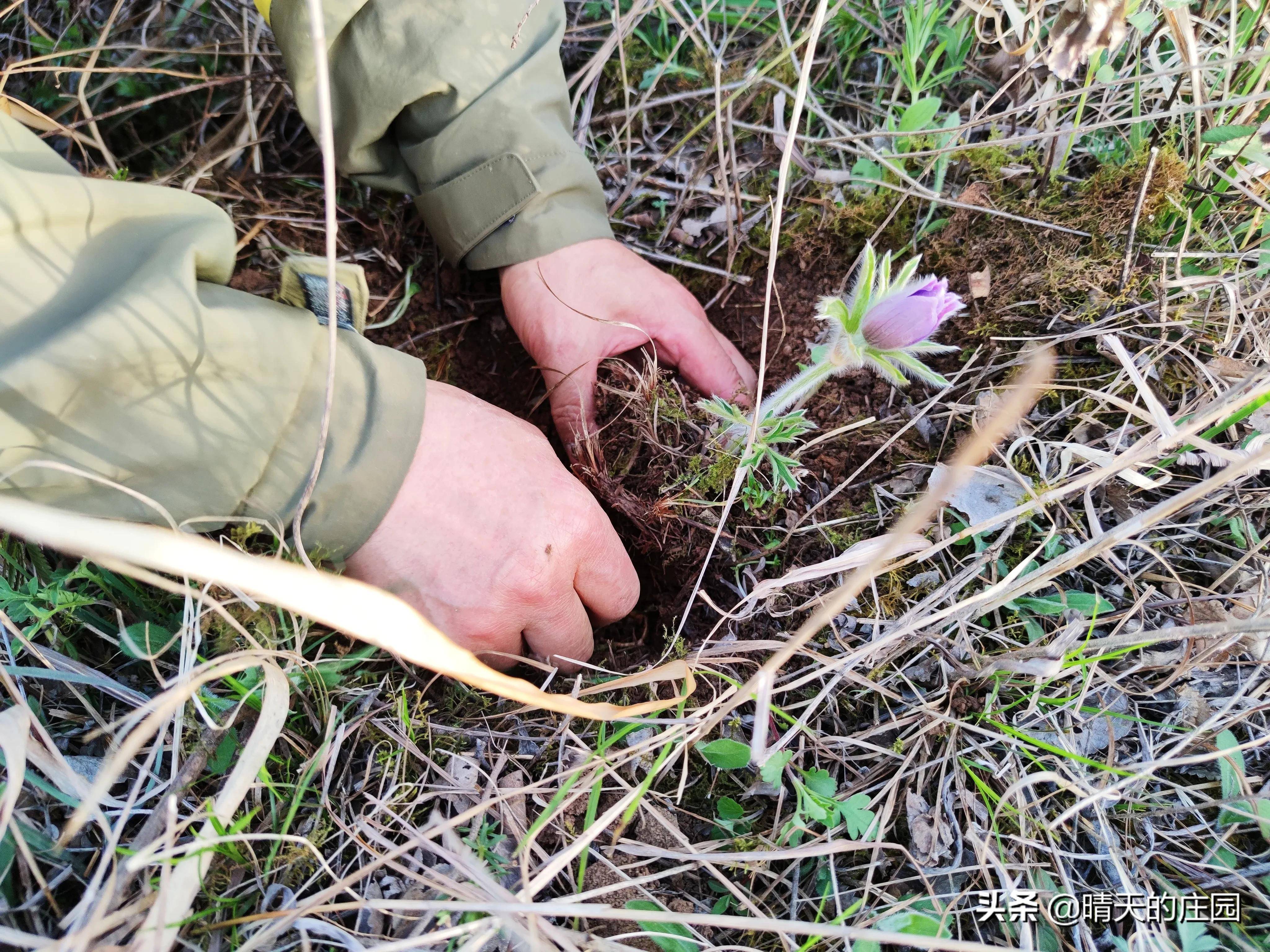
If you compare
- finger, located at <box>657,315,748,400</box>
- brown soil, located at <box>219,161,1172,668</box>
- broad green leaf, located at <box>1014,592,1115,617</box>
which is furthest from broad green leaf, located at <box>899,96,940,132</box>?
broad green leaf, located at <box>1014,592,1115,617</box>

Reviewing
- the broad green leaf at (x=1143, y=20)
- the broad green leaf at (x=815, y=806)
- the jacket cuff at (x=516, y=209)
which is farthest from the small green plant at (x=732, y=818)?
the broad green leaf at (x=1143, y=20)

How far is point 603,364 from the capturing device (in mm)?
1762

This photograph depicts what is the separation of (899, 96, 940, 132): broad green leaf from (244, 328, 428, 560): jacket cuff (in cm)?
116

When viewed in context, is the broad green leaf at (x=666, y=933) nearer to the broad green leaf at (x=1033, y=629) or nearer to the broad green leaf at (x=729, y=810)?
the broad green leaf at (x=729, y=810)

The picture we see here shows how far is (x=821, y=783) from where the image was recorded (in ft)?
4.07

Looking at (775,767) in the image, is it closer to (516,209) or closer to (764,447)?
(764,447)

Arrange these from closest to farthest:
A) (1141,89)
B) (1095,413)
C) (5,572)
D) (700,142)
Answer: (5,572)
(1095,413)
(1141,89)
(700,142)

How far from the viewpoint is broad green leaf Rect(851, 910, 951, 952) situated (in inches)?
42.5

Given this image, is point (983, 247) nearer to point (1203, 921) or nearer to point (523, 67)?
point (523, 67)

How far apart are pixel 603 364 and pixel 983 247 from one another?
857mm

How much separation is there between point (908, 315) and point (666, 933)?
1041 mm

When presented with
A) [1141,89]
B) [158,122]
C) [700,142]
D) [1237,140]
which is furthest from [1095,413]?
[158,122]

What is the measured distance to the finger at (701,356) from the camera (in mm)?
1754

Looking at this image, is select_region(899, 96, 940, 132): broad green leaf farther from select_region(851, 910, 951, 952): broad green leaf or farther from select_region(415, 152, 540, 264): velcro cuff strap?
select_region(851, 910, 951, 952): broad green leaf
